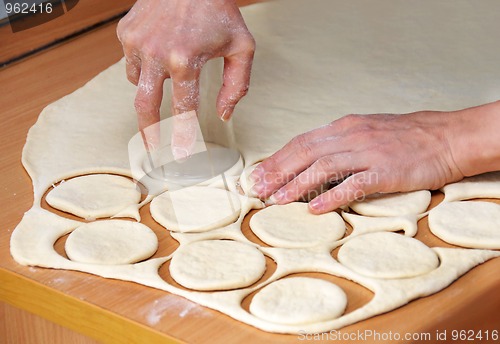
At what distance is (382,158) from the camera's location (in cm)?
126

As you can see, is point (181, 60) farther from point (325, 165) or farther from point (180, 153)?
point (325, 165)

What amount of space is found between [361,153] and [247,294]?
33 cm

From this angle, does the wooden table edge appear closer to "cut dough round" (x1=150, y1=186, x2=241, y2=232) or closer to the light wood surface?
the light wood surface

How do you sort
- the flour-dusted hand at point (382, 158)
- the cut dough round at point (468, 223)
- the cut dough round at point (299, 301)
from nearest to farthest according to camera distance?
the cut dough round at point (299, 301) < the cut dough round at point (468, 223) < the flour-dusted hand at point (382, 158)

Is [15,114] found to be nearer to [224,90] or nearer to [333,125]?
[224,90]

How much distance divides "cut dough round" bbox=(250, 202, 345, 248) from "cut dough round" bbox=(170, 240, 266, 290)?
0.14 feet

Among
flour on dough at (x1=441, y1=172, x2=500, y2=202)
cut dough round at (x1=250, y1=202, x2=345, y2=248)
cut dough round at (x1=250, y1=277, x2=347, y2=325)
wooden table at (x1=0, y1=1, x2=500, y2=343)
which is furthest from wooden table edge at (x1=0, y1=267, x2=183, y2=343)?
flour on dough at (x1=441, y1=172, x2=500, y2=202)

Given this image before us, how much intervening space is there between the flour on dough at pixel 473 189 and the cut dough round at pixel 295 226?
19 centimetres

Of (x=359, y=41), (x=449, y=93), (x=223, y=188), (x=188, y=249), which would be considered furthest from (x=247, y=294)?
(x=359, y=41)

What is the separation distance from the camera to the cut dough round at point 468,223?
115cm

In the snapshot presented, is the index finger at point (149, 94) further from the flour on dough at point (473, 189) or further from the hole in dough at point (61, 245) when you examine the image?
the flour on dough at point (473, 189)

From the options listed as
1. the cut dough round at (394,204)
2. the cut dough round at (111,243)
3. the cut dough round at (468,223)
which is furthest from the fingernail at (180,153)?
the cut dough round at (468,223)

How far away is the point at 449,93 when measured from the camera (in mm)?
1646

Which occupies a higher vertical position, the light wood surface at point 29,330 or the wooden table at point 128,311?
the wooden table at point 128,311
